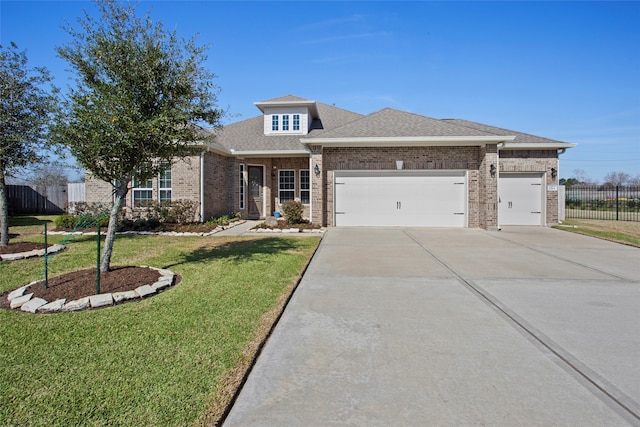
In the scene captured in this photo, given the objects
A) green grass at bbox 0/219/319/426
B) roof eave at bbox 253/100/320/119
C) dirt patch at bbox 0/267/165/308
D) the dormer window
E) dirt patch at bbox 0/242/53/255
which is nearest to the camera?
green grass at bbox 0/219/319/426

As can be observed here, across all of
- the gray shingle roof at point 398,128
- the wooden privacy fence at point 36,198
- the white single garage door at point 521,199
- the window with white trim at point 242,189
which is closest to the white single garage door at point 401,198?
the gray shingle roof at point 398,128

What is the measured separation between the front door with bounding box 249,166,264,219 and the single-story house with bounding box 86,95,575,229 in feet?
4.60

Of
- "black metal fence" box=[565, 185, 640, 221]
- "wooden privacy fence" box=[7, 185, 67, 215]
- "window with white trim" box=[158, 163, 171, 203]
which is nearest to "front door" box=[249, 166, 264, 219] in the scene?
"window with white trim" box=[158, 163, 171, 203]

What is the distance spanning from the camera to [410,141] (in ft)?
43.6

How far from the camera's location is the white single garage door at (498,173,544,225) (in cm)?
1512

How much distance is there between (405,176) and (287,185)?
564cm

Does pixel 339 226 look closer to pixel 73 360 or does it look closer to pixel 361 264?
pixel 361 264

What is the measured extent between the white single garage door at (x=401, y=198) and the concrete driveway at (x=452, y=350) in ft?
23.7

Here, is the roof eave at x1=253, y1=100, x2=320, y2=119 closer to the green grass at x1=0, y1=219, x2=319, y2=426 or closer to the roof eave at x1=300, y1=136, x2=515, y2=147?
the roof eave at x1=300, y1=136, x2=515, y2=147

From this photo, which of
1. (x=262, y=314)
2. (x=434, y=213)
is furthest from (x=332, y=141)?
(x=262, y=314)

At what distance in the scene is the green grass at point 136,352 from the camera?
254 cm

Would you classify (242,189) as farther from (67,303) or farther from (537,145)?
(537,145)

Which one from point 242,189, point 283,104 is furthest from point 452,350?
point 283,104

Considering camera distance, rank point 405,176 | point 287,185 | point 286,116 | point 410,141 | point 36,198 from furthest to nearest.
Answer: point 36,198 → point 286,116 → point 287,185 → point 405,176 → point 410,141
